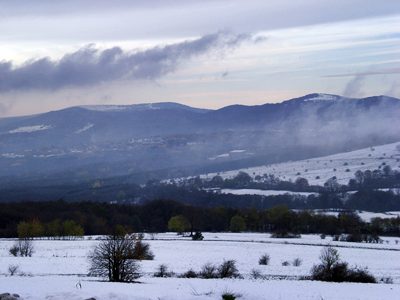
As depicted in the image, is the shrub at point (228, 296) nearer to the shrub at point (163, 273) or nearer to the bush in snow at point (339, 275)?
the bush in snow at point (339, 275)

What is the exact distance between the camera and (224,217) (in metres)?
137

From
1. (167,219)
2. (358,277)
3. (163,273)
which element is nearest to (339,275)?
(358,277)

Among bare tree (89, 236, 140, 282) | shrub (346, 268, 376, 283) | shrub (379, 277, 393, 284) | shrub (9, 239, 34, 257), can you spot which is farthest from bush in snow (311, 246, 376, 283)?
shrub (9, 239, 34, 257)

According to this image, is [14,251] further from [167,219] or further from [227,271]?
[167,219]

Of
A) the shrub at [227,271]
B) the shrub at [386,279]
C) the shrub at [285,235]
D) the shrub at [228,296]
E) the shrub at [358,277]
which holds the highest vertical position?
the shrub at [228,296]

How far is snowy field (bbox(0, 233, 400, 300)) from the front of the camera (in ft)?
110

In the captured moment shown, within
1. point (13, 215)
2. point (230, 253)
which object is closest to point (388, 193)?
point (13, 215)

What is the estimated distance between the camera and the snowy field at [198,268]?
33.5 meters

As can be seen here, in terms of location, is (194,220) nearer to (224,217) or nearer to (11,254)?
(224,217)

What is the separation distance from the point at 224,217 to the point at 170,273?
86584 mm

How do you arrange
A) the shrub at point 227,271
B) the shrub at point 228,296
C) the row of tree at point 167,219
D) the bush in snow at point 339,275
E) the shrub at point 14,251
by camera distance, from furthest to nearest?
the row of tree at point 167,219 < the shrub at point 14,251 < the shrub at point 227,271 < the bush in snow at point 339,275 < the shrub at point 228,296

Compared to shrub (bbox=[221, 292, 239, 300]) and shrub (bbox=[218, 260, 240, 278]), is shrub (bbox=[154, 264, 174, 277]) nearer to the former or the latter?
shrub (bbox=[218, 260, 240, 278])

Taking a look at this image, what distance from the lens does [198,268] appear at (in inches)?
2227

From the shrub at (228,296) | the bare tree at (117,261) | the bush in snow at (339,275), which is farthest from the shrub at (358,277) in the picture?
the shrub at (228,296)
